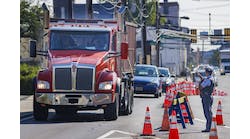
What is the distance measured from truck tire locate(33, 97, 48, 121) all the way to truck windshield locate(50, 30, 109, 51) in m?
1.39

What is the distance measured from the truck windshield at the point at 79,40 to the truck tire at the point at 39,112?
4.55ft

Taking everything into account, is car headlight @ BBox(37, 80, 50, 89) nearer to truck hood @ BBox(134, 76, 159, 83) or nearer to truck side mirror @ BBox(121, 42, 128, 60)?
truck side mirror @ BBox(121, 42, 128, 60)

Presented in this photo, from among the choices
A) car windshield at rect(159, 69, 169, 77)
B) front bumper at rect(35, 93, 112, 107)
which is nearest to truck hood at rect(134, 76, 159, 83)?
car windshield at rect(159, 69, 169, 77)

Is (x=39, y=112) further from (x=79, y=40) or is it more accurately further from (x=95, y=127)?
(x=79, y=40)

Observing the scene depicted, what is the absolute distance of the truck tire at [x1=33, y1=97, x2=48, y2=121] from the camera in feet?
49.2

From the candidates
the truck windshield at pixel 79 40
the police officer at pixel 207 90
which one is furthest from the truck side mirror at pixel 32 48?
the police officer at pixel 207 90

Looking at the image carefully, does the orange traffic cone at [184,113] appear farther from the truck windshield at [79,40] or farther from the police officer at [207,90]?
the truck windshield at [79,40]

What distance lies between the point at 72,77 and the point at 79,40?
105 cm

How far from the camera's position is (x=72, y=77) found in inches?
Answer: 564

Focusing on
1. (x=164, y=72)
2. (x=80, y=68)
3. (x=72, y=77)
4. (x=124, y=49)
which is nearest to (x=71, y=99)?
(x=72, y=77)

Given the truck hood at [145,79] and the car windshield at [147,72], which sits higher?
the car windshield at [147,72]

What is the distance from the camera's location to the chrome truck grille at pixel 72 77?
564 inches
